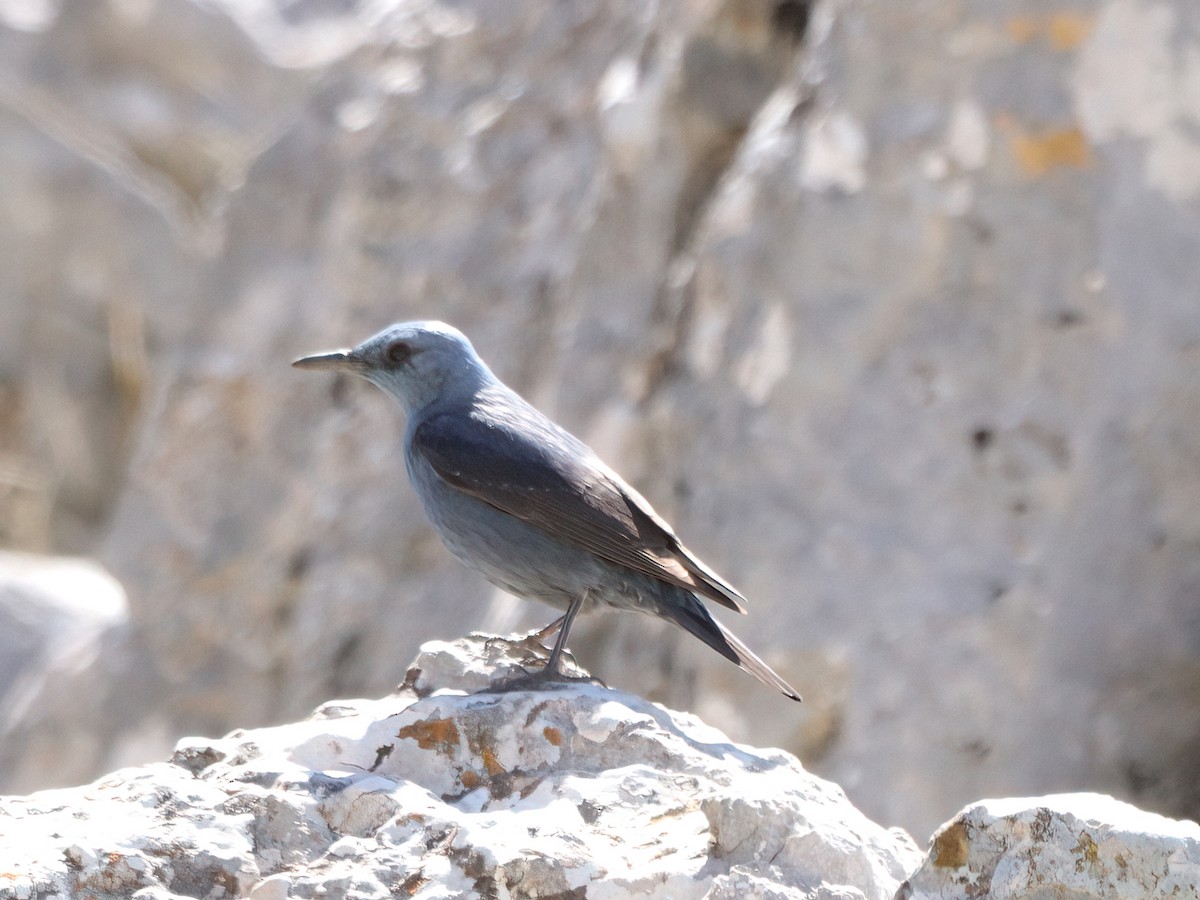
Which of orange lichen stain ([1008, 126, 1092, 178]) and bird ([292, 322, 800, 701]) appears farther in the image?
orange lichen stain ([1008, 126, 1092, 178])

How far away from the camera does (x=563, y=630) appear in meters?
3.52

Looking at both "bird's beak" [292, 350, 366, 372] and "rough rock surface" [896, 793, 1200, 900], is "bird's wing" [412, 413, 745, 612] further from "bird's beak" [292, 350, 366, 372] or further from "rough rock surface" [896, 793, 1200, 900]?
"rough rock surface" [896, 793, 1200, 900]

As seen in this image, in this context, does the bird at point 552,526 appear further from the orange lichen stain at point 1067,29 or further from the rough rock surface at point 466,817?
the orange lichen stain at point 1067,29

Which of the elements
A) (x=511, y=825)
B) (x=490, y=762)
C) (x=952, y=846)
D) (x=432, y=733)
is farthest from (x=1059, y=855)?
(x=432, y=733)

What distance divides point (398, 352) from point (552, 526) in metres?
0.75

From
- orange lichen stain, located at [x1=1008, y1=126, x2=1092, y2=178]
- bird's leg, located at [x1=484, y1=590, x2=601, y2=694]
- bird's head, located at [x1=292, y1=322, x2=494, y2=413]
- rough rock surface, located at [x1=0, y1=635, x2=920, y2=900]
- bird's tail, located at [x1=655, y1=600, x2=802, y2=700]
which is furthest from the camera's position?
orange lichen stain, located at [x1=1008, y1=126, x2=1092, y2=178]

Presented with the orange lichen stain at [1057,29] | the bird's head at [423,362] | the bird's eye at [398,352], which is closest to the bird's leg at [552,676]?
the bird's head at [423,362]

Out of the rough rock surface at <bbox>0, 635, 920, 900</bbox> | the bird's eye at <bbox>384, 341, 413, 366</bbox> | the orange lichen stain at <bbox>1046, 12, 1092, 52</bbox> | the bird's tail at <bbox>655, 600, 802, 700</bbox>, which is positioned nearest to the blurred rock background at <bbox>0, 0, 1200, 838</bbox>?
the orange lichen stain at <bbox>1046, 12, 1092, 52</bbox>

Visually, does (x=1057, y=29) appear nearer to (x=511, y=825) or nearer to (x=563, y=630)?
(x=563, y=630)

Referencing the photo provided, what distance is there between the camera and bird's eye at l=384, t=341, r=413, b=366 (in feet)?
13.3

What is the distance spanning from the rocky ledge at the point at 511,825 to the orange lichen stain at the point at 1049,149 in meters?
2.94

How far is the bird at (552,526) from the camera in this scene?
361cm

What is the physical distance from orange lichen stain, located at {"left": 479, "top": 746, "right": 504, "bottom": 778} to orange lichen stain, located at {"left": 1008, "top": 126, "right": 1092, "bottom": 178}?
128 inches

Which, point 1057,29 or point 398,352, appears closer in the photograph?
point 398,352
